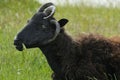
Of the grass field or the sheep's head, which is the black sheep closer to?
the sheep's head

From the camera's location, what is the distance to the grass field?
12359 millimetres

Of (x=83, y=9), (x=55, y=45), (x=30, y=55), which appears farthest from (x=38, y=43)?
(x=83, y=9)

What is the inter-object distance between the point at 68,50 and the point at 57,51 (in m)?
0.17

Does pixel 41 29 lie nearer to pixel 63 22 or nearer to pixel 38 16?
pixel 38 16

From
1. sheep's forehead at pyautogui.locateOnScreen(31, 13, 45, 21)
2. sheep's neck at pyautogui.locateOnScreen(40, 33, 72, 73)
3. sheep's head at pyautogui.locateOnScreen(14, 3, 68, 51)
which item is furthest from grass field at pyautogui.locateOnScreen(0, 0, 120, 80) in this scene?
sheep's forehead at pyautogui.locateOnScreen(31, 13, 45, 21)

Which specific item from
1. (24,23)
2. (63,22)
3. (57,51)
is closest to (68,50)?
(57,51)

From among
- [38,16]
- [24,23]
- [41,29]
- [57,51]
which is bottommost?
[24,23]

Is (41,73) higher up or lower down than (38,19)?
lower down

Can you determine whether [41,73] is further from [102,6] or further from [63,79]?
[102,6]

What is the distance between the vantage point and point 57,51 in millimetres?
10844

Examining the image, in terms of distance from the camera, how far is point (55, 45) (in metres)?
10.8

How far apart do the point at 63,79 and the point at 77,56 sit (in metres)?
0.42

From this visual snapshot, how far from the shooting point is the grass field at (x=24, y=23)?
12.4 meters

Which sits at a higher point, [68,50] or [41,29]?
[41,29]
